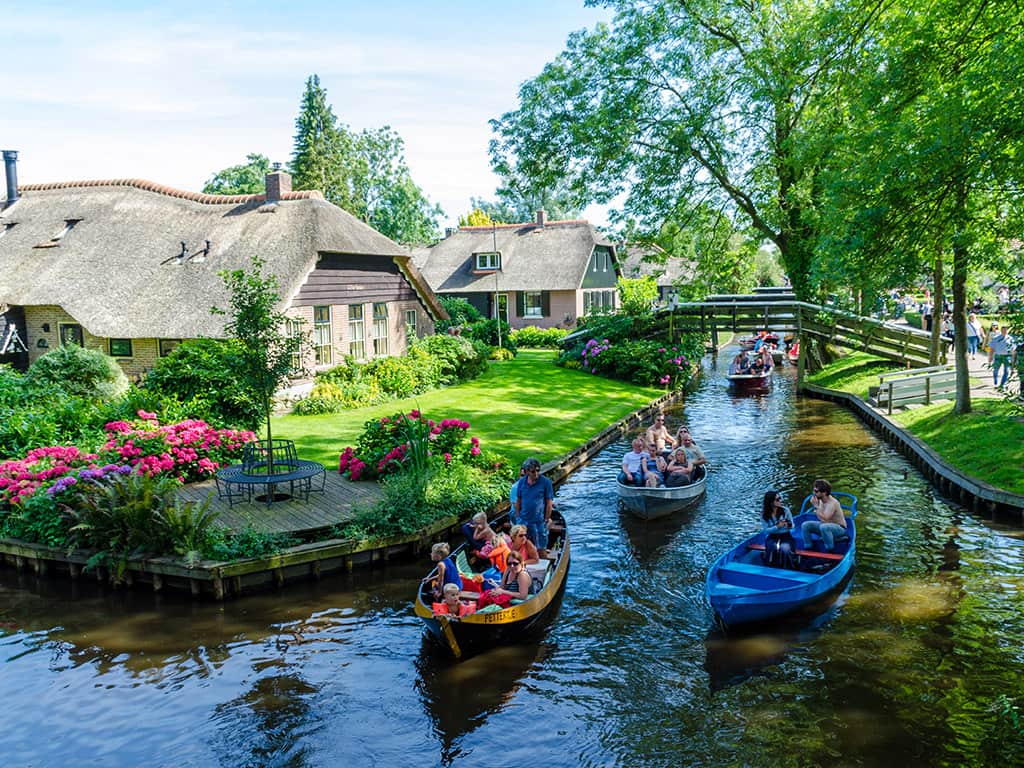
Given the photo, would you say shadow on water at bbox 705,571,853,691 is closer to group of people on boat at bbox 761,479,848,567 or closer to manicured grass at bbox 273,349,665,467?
group of people on boat at bbox 761,479,848,567

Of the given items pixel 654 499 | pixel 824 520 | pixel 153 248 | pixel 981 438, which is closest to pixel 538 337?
pixel 153 248

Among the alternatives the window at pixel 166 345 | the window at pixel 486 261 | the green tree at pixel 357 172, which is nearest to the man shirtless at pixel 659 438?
the window at pixel 166 345

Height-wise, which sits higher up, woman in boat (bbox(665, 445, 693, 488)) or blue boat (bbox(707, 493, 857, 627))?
woman in boat (bbox(665, 445, 693, 488))

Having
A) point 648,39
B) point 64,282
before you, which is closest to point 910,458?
point 648,39

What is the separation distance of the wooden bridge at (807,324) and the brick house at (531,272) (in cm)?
1393

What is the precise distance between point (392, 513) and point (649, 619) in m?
5.25

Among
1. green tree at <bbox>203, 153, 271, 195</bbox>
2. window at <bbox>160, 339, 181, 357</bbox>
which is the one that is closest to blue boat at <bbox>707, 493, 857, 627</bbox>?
Result: window at <bbox>160, 339, 181, 357</bbox>

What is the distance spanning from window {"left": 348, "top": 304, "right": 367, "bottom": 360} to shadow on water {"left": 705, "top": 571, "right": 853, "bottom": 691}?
2048cm

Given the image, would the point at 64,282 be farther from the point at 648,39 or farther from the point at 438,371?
the point at 648,39

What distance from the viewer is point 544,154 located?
1332 inches

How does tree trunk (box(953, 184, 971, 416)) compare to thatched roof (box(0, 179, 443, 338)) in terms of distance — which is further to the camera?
thatched roof (box(0, 179, 443, 338))

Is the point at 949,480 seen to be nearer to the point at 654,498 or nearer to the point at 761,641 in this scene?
the point at 654,498

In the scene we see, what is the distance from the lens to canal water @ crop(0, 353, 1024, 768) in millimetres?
9336

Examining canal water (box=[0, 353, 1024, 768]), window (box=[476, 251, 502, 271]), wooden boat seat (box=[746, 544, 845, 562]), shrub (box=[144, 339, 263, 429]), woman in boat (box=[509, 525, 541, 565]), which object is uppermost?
window (box=[476, 251, 502, 271])
